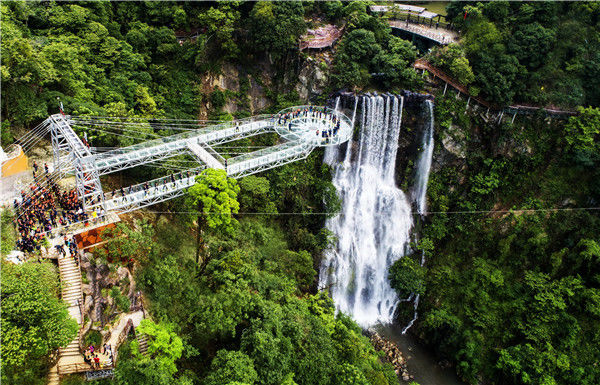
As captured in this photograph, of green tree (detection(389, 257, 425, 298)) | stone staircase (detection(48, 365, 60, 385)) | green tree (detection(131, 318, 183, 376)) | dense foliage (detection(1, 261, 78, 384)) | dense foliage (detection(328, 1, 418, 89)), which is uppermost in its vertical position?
dense foliage (detection(328, 1, 418, 89))

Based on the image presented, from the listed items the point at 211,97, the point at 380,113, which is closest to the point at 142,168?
the point at 211,97

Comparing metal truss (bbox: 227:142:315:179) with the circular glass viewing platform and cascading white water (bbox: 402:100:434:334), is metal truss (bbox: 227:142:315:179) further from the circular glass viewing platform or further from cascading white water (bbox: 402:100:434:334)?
cascading white water (bbox: 402:100:434:334)

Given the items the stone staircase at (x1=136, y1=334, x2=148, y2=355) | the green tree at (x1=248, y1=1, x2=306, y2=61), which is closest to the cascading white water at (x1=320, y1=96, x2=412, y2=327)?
the green tree at (x1=248, y1=1, x2=306, y2=61)

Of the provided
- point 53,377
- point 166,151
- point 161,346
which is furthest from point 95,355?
point 166,151

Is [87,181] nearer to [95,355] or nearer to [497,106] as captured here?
[95,355]

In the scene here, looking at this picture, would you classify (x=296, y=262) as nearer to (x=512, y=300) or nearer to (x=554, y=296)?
(x=512, y=300)

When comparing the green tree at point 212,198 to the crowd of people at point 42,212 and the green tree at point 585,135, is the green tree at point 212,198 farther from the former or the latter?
the green tree at point 585,135
